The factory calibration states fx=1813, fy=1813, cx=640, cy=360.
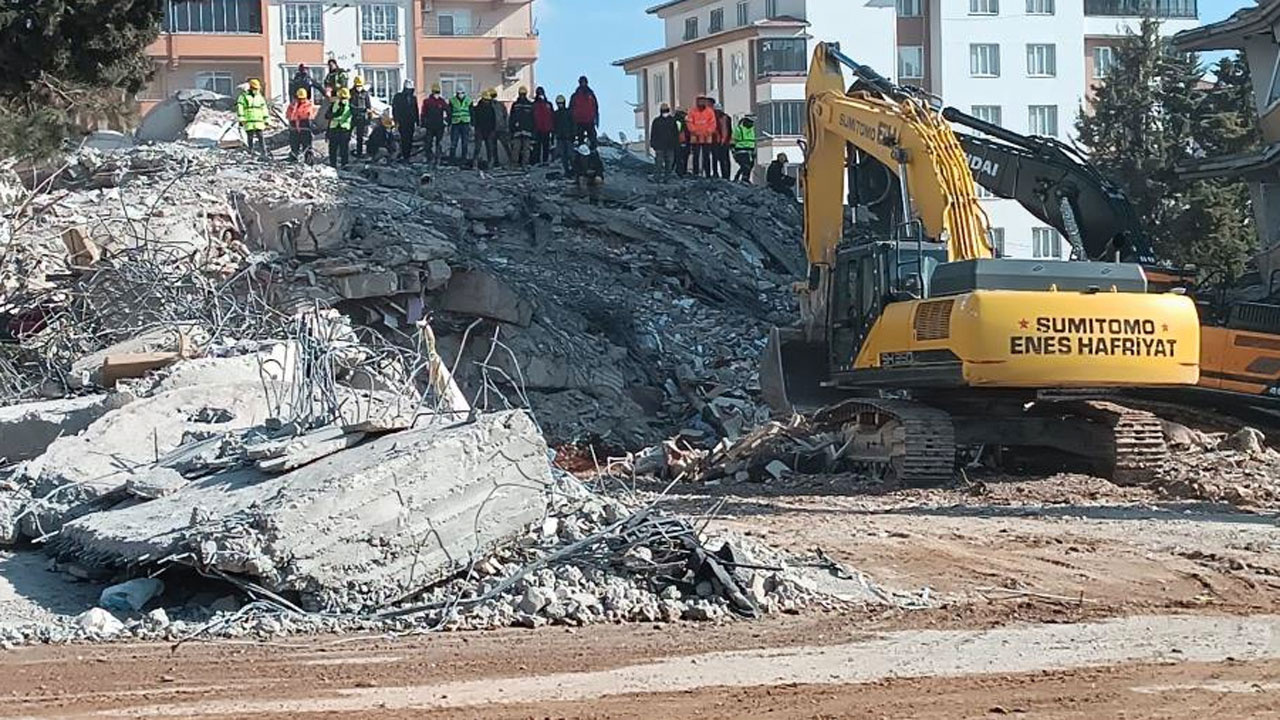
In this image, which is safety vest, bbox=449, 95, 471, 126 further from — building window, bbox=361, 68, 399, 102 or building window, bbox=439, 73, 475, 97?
building window, bbox=439, 73, 475, 97

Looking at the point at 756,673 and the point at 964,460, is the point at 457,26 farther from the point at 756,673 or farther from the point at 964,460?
the point at 756,673

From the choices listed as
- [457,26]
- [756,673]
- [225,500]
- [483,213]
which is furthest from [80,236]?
[457,26]

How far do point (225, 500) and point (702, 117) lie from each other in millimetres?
21094

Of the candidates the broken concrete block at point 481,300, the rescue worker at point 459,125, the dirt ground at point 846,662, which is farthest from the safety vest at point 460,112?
the dirt ground at point 846,662

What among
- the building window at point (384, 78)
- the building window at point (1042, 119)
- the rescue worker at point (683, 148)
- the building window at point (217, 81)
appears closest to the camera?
the rescue worker at point (683, 148)

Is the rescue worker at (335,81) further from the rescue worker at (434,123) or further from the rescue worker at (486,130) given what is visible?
the rescue worker at (486,130)

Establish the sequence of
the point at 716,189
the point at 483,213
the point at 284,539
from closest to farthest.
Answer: the point at 284,539
the point at 483,213
the point at 716,189

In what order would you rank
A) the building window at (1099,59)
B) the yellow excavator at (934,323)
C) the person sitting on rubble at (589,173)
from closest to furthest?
1. the yellow excavator at (934,323)
2. the person sitting on rubble at (589,173)
3. the building window at (1099,59)

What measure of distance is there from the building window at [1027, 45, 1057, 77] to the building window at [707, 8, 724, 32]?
1121 centimetres

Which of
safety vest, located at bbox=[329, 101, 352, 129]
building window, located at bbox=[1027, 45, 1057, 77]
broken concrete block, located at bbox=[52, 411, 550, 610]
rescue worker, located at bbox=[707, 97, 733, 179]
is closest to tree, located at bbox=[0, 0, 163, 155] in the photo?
broken concrete block, located at bbox=[52, 411, 550, 610]

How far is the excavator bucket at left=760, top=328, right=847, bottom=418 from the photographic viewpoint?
57.0 ft

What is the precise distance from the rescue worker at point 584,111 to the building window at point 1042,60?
36785mm

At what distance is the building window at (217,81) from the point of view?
2389 inches

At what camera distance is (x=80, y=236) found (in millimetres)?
19172
